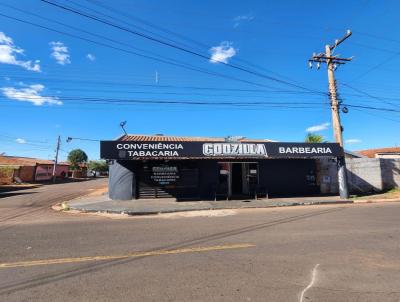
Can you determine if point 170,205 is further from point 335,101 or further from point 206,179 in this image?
point 335,101

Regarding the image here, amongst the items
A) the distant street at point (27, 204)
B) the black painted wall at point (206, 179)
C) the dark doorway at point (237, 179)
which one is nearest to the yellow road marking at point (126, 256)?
the distant street at point (27, 204)

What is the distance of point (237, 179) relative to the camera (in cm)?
2000

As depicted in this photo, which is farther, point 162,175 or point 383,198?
point 162,175

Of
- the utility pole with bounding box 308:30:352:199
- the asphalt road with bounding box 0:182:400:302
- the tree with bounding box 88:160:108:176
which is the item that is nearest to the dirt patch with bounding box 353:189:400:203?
the utility pole with bounding box 308:30:352:199

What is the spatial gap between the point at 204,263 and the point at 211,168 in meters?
13.4

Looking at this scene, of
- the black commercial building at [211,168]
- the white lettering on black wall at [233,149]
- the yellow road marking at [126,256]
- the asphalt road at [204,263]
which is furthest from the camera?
the white lettering on black wall at [233,149]

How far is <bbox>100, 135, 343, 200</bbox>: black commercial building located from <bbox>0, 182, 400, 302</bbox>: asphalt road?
7153mm

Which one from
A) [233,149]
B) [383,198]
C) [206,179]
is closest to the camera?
[233,149]

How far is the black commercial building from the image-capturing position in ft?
54.7

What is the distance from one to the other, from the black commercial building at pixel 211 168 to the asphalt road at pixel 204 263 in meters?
7.15

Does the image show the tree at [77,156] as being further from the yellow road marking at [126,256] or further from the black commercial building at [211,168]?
the yellow road marking at [126,256]

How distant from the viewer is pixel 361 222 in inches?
400

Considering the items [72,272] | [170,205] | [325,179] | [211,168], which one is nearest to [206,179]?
[211,168]

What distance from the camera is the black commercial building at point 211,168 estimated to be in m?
16.7
